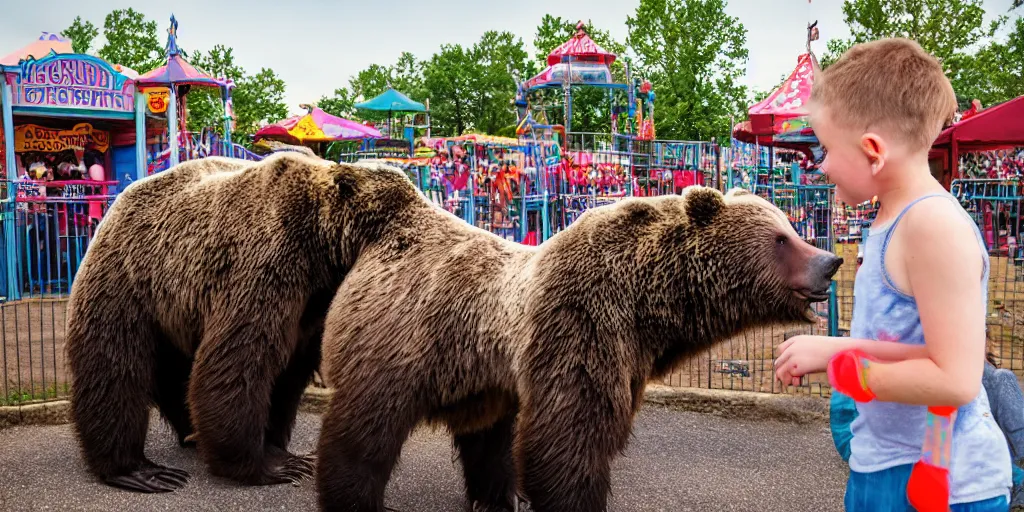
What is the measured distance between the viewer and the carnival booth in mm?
12047

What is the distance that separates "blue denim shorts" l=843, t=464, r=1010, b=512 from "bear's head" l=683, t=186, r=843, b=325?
1041mm

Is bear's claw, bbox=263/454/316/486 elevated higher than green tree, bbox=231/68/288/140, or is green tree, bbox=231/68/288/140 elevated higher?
green tree, bbox=231/68/288/140

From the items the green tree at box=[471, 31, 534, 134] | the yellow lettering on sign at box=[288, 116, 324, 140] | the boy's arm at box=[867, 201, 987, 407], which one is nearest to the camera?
the boy's arm at box=[867, 201, 987, 407]

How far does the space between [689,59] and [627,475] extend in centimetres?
3334

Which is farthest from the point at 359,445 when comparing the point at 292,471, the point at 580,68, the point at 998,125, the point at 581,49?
the point at 581,49

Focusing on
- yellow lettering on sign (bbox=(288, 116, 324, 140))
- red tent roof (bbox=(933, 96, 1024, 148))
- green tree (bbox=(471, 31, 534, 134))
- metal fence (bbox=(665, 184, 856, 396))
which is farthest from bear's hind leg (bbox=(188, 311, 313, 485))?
green tree (bbox=(471, 31, 534, 134))

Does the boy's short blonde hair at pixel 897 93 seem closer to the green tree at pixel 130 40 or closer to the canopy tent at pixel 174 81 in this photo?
the canopy tent at pixel 174 81

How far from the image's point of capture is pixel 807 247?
120 inches

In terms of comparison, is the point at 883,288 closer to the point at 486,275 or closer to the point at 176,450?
the point at 486,275

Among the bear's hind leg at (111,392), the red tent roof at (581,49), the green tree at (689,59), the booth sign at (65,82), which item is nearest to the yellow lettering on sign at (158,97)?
the booth sign at (65,82)

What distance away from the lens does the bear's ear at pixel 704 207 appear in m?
3.18

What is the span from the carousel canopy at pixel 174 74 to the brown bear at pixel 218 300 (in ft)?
38.0

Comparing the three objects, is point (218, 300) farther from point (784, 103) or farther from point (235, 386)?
point (784, 103)

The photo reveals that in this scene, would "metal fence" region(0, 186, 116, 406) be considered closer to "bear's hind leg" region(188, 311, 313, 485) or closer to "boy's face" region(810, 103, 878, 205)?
"bear's hind leg" region(188, 311, 313, 485)
